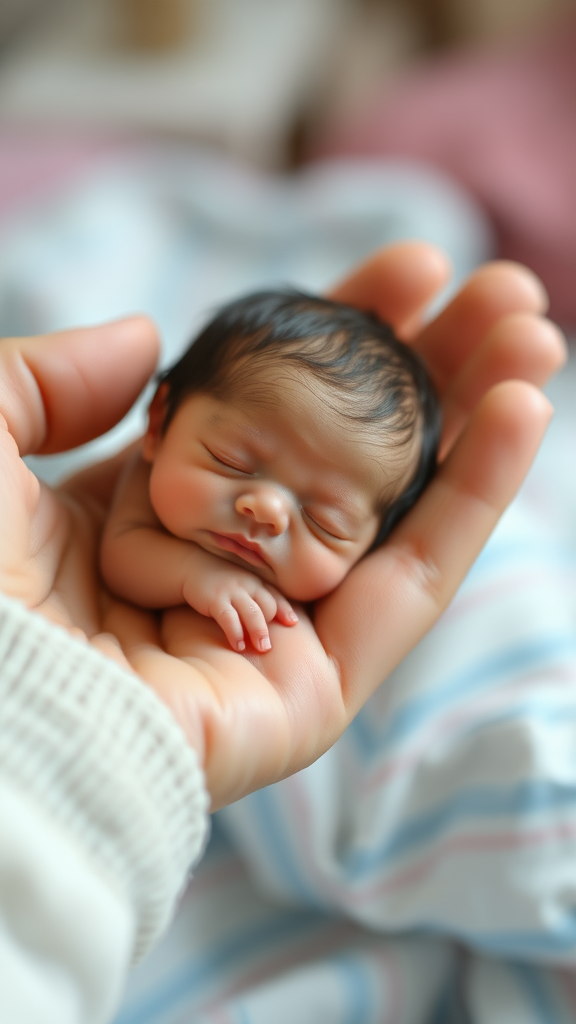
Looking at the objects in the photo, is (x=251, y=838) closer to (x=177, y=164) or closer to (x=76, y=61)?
(x=177, y=164)

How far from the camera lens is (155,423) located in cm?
75

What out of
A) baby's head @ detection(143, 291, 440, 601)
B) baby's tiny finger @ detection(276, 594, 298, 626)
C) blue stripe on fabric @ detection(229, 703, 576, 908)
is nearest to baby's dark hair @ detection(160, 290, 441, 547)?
baby's head @ detection(143, 291, 440, 601)

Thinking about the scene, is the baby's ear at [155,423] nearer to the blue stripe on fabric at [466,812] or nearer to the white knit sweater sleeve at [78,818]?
the white knit sweater sleeve at [78,818]

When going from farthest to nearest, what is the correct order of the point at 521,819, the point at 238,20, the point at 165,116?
the point at 238,20, the point at 165,116, the point at 521,819

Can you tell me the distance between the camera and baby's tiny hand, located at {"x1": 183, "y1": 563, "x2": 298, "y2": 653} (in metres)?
0.62

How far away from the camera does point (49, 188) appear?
63.1 inches

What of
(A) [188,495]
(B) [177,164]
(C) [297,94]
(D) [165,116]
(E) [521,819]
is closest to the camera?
(A) [188,495]

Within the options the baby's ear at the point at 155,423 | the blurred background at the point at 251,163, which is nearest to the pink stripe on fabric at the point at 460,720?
the baby's ear at the point at 155,423

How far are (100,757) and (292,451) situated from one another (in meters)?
0.27

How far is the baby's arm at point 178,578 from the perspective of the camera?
24.5 inches

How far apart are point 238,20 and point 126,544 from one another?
2.18m

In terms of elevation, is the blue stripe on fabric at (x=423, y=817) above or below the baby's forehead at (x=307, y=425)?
below

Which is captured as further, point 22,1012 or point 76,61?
point 76,61

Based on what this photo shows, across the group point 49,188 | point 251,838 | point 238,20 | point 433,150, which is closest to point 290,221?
point 433,150
